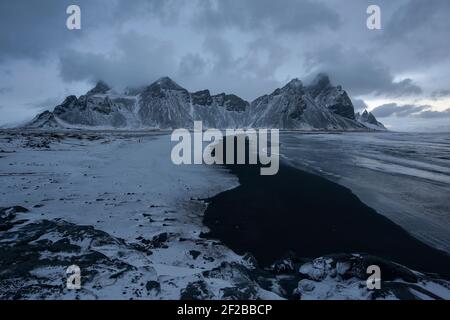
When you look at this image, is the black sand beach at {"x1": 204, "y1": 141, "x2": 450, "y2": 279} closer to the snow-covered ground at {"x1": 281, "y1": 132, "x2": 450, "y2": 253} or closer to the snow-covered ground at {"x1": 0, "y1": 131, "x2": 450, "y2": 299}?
the snow-covered ground at {"x1": 281, "y1": 132, "x2": 450, "y2": 253}

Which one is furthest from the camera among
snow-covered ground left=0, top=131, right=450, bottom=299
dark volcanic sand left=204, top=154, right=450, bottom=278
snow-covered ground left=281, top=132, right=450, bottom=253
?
snow-covered ground left=281, top=132, right=450, bottom=253

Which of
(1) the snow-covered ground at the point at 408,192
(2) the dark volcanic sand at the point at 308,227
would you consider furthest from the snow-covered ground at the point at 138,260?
(1) the snow-covered ground at the point at 408,192

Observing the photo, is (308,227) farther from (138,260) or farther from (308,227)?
(138,260)

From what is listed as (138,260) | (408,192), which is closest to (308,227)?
(138,260)

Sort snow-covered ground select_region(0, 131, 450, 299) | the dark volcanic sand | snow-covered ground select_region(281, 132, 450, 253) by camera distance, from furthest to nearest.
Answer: snow-covered ground select_region(281, 132, 450, 253)
the dark volcanic sand
snow-covered ground select_region(0, 131, 450, 299)

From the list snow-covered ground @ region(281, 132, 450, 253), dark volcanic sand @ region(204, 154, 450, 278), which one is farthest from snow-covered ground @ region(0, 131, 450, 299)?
snow-covered ground @ region(281, 132, 450, 253)

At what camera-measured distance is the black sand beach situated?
9.68 meters

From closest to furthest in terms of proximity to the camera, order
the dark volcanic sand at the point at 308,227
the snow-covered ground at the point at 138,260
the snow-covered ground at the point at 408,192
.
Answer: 1. the snow-covered ground at the point at 138,260
2. the dark volcanic sand at the point at 308,227
3. the snow-covered ground at the point at 408,192

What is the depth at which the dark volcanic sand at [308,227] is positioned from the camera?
968 cm

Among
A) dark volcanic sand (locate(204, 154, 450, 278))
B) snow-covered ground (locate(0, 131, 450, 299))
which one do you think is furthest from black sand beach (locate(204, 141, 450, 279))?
snow-covered ground (locate(0, 131, 450, 299))

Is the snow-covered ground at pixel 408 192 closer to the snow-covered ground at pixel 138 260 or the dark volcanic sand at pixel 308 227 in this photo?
the dark volcanic sand at pixel 308 227

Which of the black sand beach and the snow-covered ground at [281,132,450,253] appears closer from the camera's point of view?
the black sand beach

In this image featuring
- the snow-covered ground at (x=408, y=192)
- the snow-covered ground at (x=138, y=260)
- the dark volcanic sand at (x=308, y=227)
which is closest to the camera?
the snow-covered ground at (x=138, y=260)

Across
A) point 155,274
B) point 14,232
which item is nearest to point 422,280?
point 155,274
